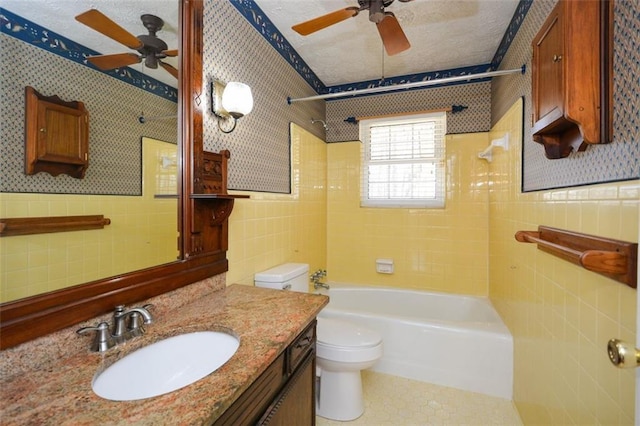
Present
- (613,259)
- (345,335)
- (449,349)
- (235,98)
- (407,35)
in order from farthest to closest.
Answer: (407,35) → (449,349) → (345,335) → (235,98) → (613,259)

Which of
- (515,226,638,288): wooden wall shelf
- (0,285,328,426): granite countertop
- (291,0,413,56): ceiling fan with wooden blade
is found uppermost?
(291,0,413,56): ceiling fan with wooden blade

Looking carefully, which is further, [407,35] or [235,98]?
[407,35]

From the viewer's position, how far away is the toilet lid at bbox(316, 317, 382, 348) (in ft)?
5.59

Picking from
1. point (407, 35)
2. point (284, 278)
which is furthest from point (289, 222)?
point (407, 35)

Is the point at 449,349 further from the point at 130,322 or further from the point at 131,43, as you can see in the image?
the point at 131,43

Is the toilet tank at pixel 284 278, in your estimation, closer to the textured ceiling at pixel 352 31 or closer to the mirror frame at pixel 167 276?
the mirror frame at pixel 167 276

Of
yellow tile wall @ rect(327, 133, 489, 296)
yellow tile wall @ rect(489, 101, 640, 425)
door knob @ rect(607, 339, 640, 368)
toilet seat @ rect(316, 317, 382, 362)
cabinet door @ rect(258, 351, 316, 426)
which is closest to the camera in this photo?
door knob @ rect(607, 339, 640, 368)

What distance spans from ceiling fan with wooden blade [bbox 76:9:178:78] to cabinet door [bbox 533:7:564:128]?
5.00 feet

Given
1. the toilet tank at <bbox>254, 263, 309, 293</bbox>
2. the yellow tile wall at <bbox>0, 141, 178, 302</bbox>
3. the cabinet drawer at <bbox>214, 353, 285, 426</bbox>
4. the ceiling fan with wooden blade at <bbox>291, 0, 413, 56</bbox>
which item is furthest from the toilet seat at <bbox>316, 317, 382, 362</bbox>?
the ceiling fan with wooden blade at <bbox>291, 0, 413, 56</bbox>

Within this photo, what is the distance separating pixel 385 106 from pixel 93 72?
2.51m

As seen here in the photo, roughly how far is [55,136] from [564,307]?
1963 mm

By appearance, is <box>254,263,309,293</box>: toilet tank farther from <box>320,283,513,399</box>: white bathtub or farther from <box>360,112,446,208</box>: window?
<box>360,112,446,208</box>: window

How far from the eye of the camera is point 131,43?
3.58ft

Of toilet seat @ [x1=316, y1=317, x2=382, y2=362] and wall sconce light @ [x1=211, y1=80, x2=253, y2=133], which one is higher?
wall sconce light @ [x1=211, y1=80, x2=253, y2=133]
